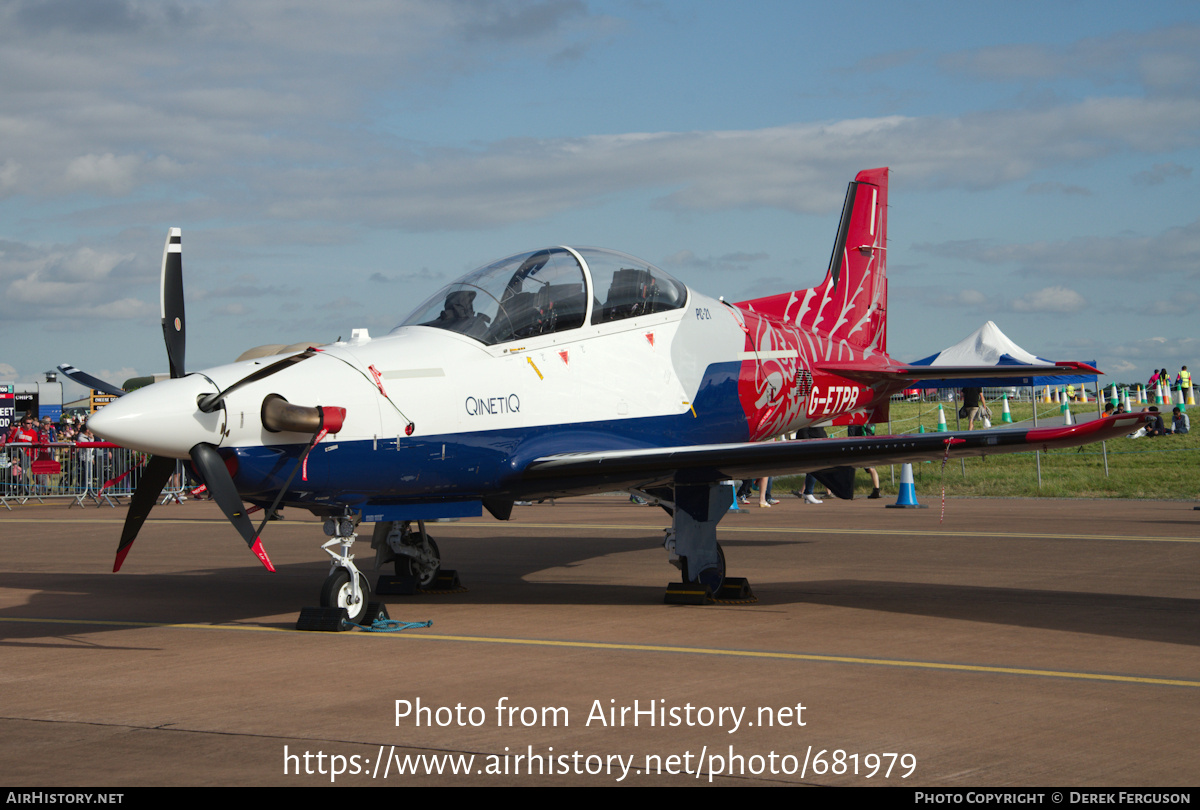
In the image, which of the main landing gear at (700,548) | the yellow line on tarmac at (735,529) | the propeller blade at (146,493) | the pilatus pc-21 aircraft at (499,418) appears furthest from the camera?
the yellow line on tarmac at (735,529)

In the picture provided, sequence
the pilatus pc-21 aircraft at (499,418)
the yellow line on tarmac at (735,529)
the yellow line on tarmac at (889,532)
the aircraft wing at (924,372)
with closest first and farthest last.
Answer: the pilatus pc-21 aircraft at (499,418), the aircraft wing at (924,372), the yellow line on tarmac at (889,532), the yellow line on tarmac at (735,529)

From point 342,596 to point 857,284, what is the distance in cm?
927

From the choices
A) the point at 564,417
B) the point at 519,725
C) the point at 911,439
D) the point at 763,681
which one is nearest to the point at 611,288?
the point at 564,417

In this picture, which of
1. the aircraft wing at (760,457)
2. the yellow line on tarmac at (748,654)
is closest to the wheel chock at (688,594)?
the aircraft wing at (760,457)

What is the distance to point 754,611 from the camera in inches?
376

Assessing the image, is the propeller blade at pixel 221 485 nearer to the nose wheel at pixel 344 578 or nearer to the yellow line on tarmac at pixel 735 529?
the nose wheel at pixel 344 578

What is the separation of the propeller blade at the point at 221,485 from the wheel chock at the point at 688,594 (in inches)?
152

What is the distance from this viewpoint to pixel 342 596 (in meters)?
8.80

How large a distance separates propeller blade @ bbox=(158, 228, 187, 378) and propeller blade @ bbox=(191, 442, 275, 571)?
829 mm

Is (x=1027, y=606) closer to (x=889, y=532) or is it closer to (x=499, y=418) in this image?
(x=499, y=418)

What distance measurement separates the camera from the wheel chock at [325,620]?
342 inches

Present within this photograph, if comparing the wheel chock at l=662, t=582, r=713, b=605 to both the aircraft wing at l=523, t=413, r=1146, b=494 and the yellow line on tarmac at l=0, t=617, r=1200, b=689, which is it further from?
the yellow line on tarmac at l=0, t=617, r=1200, b=689

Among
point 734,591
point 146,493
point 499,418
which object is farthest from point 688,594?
point 146,493
